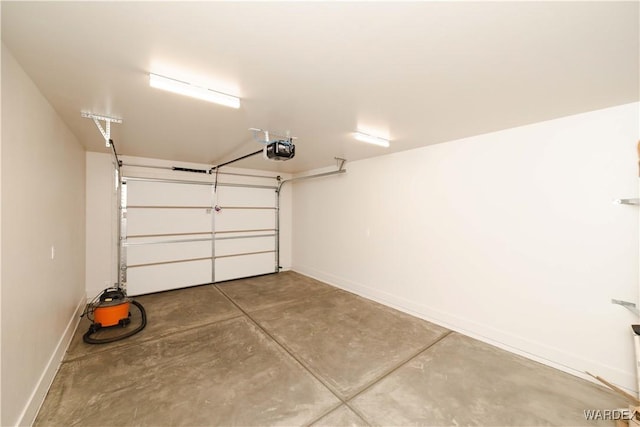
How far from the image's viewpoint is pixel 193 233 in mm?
4945

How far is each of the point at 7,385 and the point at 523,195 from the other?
442cm

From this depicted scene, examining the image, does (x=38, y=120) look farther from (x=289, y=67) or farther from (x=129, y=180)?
(x=129, y=180)

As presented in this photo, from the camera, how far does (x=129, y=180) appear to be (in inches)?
169

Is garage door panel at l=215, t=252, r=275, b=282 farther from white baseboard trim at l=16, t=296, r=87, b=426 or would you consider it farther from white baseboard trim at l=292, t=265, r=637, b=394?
white baseboard trim at l=292, t=265, r=637, b=394

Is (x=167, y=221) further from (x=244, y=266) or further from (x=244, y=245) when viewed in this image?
(x=244, y=266)

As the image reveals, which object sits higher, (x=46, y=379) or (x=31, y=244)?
(x=31, y=244)

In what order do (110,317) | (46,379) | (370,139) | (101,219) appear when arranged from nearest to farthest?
(46,379) < (110,317) < (370,139) < (101,219)

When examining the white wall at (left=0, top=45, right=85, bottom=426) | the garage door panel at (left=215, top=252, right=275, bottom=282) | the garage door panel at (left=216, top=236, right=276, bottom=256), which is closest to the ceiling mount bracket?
the white wall at (left=0, top=45, right=85, bottom=426)

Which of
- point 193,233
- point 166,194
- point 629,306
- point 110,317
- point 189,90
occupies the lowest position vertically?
point 110,317


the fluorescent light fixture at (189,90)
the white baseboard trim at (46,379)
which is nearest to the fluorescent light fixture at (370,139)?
the fluorescent light fixture at (189,90)

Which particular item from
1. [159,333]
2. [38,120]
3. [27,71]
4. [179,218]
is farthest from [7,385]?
[179,218]

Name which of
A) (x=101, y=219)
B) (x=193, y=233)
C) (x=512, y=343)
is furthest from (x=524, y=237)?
(x=101, y=219)

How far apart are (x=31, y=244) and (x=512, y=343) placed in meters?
4.53

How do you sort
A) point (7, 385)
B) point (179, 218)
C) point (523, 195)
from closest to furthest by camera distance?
1. point (7, 385)
2. point (523, 195)
3. point (179, 218)
